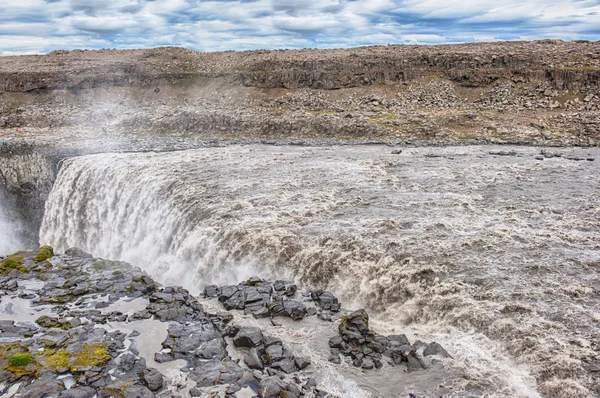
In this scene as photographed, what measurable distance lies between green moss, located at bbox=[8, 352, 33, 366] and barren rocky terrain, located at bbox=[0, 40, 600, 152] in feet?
101

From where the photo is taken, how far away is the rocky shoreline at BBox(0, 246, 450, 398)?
12312 millimetres

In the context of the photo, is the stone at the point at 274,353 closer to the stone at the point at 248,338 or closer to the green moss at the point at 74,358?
the stone at the point at 248,338

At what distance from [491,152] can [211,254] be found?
82.3 feet

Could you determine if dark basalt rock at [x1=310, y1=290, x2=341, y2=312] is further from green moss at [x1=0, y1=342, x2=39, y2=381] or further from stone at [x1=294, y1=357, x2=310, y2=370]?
green moss at [x1=0, y1=342, x2=39, y2=381]

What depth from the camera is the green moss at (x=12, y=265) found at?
20.8 metres

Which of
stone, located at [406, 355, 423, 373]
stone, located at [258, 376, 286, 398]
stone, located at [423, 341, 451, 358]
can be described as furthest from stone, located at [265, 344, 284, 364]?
stone, located at [423, 341, 451, 358]

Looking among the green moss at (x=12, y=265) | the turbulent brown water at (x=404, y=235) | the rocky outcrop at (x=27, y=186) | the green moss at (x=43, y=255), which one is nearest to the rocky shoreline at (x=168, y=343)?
the turbulent brown water at (x=404, y=235)

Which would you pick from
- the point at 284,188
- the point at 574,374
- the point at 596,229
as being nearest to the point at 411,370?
the point at 574,374

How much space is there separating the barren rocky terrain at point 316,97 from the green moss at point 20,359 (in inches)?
1210

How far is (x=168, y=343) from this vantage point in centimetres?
1439

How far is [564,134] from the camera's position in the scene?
135 feet

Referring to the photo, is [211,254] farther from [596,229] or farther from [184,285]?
[596,229]

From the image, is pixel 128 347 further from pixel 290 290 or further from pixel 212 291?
pixel 290 290

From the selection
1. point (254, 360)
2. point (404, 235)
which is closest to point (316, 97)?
point (404, 235)
